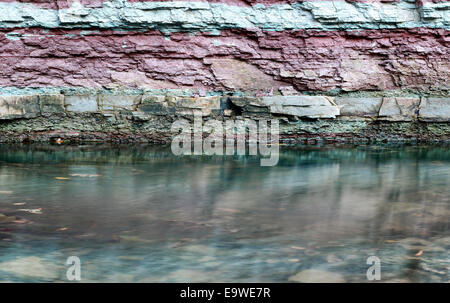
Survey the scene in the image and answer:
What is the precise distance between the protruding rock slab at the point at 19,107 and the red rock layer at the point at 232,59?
0.86ft

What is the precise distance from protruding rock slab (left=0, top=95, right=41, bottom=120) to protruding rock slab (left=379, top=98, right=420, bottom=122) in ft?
13.4

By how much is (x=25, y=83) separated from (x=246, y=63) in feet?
8.71

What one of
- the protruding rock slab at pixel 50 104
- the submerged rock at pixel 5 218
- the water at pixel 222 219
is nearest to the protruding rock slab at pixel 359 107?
the water at pixel 222 219

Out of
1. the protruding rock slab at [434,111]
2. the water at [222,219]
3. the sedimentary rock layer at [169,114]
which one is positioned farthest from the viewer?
the protruding rock slab at [434,111]

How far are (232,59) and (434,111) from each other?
252cm

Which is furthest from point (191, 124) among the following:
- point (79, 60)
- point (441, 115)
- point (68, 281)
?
point (68, 281)

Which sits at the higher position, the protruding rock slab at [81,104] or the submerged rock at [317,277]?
the protruding rock slab at [81,104]

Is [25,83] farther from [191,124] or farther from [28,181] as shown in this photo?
[28,181]

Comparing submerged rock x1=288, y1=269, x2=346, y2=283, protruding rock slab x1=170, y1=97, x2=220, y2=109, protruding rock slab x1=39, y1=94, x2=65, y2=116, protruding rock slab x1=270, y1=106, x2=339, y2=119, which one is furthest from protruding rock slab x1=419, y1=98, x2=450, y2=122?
submerged rock x1=288, y1=269, x2=346, y2=283

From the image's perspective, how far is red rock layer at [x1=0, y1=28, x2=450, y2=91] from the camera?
20.4 ft

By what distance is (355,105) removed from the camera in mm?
6391

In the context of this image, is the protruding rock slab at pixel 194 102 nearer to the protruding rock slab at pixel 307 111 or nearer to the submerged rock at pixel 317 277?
the protruding rock slab at pixel 307 111

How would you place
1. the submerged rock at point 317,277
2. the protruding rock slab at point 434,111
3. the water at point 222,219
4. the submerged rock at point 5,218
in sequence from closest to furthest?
the submerged rock at point 317,277 < the water at point 222,219 < the submerged rock at point 5,218 < the protruding rock slab at point 434,111

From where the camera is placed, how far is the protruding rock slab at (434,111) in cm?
633
